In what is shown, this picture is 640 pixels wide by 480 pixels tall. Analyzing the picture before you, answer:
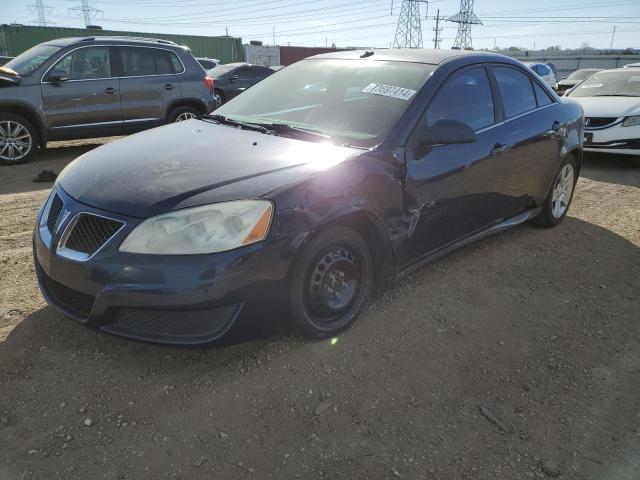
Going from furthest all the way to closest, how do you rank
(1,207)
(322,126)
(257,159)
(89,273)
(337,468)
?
Answer: (1,207) < (322,126) < (257,159) < (89,273) < (337,468)

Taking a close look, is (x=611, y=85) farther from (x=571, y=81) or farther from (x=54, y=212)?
(x=54, y=212)

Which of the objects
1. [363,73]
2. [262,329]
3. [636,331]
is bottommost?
[636,331]

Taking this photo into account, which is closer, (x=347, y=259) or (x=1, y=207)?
(x=347, y=259)

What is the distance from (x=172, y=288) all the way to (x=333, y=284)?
92cm

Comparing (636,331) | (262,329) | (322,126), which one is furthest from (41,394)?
(636,331)

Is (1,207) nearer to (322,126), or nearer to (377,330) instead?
(322,126)

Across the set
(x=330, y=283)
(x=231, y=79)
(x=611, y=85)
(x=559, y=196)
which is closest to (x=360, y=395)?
(x=330, y=283)

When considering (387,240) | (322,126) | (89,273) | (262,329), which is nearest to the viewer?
(89,273)

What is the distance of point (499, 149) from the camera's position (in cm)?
374

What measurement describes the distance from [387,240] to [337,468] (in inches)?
53.1

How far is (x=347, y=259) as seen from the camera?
281 centimetres

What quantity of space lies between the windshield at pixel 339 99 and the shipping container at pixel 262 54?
3238 centimetres

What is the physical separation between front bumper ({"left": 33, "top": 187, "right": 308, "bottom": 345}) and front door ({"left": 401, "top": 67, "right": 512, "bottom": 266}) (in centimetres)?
100

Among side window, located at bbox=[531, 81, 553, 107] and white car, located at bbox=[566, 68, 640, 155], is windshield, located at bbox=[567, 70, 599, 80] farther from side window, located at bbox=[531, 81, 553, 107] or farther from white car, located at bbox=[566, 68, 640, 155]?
side window, located at bbox=[531, 81, 553, 107]
